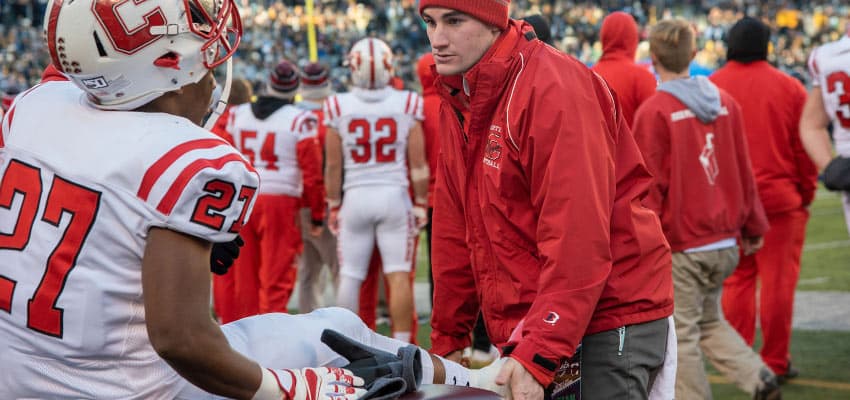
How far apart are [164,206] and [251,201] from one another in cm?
19

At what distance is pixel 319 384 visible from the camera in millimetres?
2314

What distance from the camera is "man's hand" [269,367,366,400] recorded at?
2268 millimetres

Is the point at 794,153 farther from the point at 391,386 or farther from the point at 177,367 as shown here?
the point at 177,367

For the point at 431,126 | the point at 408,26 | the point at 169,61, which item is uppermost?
the point at 169,61

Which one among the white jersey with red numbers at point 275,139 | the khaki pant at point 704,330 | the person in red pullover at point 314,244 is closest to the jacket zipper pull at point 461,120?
the khaki pant at point 704,330

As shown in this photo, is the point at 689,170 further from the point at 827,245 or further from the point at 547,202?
the point at 827,245

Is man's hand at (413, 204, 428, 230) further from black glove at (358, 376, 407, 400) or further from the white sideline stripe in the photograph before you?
the white sideline stripe

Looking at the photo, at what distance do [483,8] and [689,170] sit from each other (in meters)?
2.65

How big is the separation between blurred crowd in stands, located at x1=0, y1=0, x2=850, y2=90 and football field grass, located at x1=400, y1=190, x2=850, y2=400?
64.4 ft

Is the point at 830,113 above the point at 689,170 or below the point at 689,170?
above

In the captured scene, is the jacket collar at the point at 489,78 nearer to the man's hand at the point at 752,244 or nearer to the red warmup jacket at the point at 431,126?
the man's hand at the point at 752,244

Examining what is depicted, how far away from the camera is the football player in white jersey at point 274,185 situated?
750 cm

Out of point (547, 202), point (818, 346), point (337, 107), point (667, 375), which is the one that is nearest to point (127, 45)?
point (547, 202)

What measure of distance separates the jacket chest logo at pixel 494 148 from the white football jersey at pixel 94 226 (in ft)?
2.41
